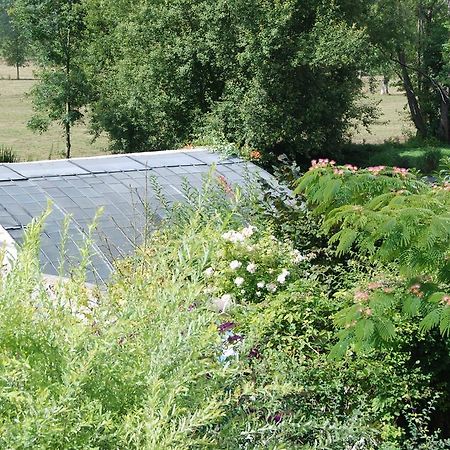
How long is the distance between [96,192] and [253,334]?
26.5 ft

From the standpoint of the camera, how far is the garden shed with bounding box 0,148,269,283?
27.2 feet

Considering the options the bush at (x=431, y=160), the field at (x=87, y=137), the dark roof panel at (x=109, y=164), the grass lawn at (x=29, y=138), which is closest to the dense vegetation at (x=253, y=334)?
the dark roof panel at (x=109, y=164)

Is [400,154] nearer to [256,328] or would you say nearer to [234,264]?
[234,264]

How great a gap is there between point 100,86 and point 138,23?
9.13 ft

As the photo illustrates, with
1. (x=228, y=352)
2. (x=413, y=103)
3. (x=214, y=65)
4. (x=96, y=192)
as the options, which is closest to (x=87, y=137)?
(x=214, y=65)

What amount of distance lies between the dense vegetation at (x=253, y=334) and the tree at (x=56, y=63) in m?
15.3

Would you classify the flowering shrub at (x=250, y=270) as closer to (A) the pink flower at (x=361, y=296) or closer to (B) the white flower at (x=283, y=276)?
(B) the white flower at (x=283, y=276)

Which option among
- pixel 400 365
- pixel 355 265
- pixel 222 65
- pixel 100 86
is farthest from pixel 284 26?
pixel 400 365

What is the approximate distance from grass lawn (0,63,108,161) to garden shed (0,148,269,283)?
10.0 metres

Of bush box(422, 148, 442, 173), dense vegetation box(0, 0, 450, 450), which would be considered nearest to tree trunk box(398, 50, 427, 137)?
bush box(422, 148, 442, 173)

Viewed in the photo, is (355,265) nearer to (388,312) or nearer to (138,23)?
(388,312)

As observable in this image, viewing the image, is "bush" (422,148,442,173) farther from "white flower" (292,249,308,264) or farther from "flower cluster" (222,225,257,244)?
"flower cluster" (222,225,257,244)

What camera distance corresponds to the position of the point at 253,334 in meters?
2.44

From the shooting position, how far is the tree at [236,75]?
18109 mm
